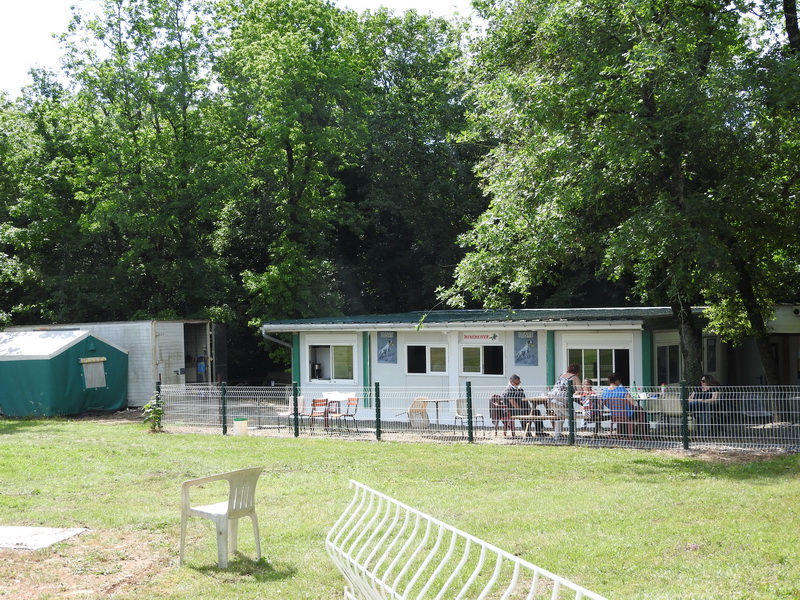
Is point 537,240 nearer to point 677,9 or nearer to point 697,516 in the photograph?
point 677,9

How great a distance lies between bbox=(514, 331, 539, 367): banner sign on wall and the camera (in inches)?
820

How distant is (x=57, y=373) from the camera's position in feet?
80.7

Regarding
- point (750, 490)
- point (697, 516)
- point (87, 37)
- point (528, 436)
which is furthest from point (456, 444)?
point (87, 37)

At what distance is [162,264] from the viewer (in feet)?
110

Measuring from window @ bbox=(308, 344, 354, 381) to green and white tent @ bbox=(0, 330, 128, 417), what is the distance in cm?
666

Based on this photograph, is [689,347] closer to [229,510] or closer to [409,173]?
[229,510]

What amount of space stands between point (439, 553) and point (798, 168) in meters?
12.7

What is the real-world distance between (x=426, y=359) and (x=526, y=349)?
288 centimetres

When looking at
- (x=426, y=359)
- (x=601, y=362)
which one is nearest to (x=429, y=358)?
(x=426, y=359)

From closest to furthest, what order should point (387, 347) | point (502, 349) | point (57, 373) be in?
point (502, 349), point (387, 347), point (57, 373)

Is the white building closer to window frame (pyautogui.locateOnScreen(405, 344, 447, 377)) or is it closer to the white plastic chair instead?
window frame (pyautogui.locateOnScreen(405, 344, 447, 377))

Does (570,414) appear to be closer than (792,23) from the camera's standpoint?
Yes

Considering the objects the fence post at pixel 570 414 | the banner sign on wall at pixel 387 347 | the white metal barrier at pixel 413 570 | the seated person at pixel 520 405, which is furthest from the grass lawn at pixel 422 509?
the banner sign on wall at pixel 387 347

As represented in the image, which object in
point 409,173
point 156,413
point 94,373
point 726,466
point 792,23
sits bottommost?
point 726,466
